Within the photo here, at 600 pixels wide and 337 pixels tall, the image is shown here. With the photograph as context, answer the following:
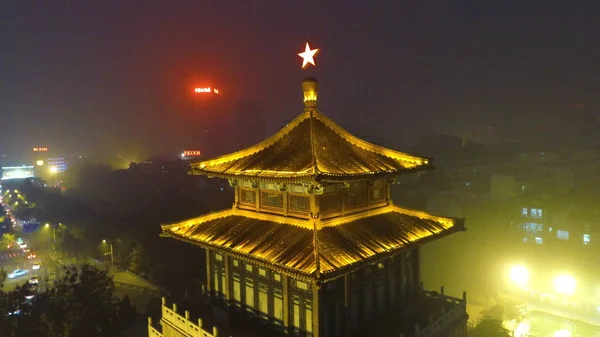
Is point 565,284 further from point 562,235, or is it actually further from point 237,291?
point 237,291

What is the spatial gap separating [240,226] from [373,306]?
260 inches

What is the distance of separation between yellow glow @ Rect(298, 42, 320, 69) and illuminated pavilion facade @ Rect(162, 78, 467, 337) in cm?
75

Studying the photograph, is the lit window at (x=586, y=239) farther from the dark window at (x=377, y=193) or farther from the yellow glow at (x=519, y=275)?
the dark window at (x=377, y=193)

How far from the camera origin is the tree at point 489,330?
3370 centimetres

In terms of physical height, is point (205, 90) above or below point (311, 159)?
above

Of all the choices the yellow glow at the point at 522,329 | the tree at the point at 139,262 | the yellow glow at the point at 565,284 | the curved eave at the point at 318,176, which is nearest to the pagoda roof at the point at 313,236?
the curved eave at the point at 318,176

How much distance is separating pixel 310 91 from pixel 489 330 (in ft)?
100

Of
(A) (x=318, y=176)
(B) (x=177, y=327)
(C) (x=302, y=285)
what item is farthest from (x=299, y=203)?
(B) (x=177, y=327)

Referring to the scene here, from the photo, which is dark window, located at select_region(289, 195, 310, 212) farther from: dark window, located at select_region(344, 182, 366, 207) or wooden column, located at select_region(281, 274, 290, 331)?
wooden column, located at select_region(281, 274, 290, 331)

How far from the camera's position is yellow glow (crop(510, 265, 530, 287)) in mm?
48219

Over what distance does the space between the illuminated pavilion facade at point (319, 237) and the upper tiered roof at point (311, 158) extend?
0.18ft

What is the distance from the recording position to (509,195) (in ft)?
194

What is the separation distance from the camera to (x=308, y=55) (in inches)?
646

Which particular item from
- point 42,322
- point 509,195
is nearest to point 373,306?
point 42,322
